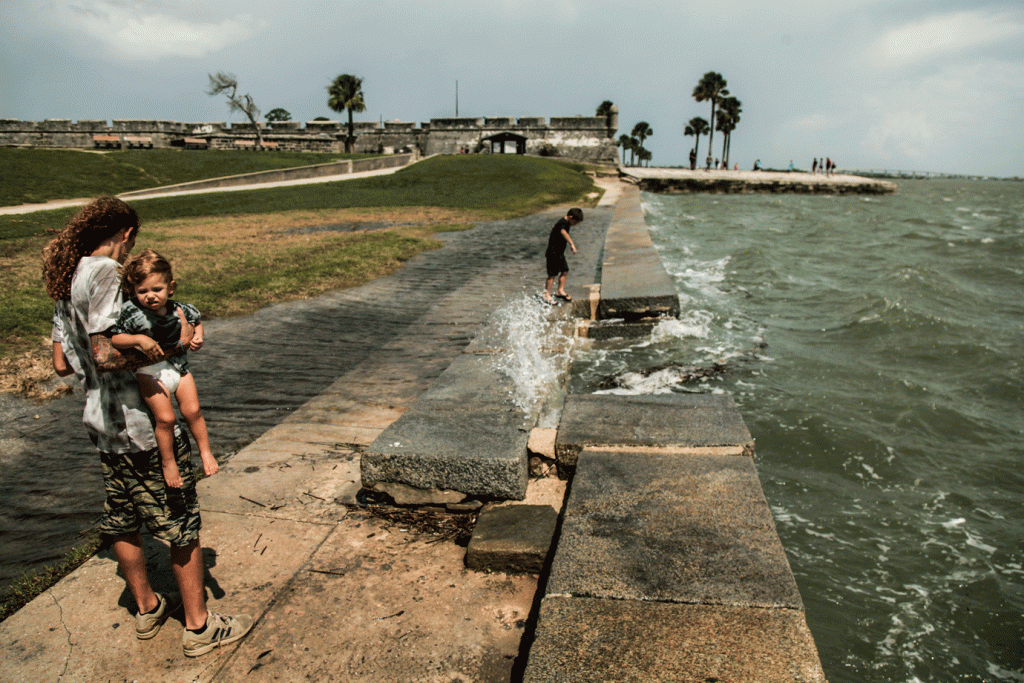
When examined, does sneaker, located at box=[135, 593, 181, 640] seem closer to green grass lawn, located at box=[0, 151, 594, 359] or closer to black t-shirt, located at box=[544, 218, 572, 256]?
green grass lawn, located at box=[0, 151, 594, 359]

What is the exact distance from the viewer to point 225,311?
825cm

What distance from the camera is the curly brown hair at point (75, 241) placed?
233 centimetres

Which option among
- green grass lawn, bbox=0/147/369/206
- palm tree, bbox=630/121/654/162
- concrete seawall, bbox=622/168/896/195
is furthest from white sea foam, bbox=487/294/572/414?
palm tree, bbox=630/121/654/162

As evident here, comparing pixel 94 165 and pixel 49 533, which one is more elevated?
pixel 94 165

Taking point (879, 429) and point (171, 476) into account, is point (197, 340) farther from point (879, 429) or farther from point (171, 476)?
point (879, 429)

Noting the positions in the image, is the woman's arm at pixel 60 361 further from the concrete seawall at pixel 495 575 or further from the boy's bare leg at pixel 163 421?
the concrete seawall at pixel 495 575

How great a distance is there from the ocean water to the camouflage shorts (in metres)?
3.26

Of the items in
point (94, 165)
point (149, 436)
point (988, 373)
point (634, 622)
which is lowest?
point (988, 373)

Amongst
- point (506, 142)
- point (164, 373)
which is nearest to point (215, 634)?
point (164, 373)

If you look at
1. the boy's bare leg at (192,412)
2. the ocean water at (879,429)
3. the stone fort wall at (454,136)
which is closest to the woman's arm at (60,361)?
the boy's bare leg at (192,412)

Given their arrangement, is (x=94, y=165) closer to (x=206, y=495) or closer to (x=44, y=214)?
(x=44, y=214)

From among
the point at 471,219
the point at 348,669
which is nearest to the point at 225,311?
the point at 348,669

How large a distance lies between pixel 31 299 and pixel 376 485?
265 inches

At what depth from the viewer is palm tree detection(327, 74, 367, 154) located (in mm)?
44094
